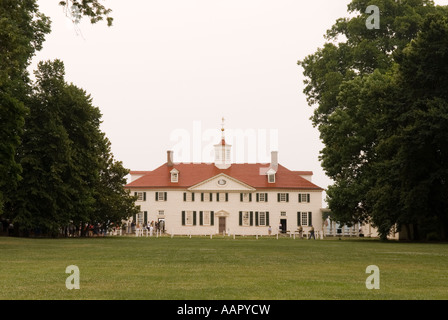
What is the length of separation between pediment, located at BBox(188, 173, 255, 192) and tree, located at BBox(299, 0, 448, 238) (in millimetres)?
36770

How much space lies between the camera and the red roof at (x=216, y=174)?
3762 inches

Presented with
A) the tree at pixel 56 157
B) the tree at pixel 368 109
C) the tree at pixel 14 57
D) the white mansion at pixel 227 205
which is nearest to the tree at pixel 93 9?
the tree at pixel 14 57

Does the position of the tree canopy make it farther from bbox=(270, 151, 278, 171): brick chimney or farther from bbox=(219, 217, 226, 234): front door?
bbox=(270, 151, 278, 171): brick chimney

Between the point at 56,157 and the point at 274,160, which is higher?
the point at 274,160

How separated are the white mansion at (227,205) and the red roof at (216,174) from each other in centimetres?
14

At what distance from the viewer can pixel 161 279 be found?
1426 centimetres

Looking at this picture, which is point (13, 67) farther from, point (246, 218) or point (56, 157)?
point (246, 218)

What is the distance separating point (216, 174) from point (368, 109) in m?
51.5

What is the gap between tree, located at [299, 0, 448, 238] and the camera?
40531 mm

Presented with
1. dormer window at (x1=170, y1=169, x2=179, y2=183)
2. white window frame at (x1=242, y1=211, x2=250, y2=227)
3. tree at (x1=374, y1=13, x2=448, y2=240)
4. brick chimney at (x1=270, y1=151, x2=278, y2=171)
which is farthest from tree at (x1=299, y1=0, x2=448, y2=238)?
dormer window at (x1=170, y1=169, x2=179, y2=183)

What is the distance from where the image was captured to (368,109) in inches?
1884

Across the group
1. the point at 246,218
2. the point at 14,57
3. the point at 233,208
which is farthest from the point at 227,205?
the point at 14,57
